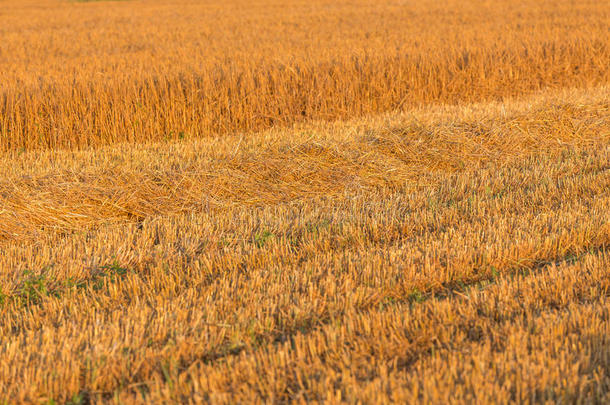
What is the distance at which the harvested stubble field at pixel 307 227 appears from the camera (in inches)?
118

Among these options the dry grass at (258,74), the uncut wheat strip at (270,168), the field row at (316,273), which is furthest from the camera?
the dry grass at (258,74)

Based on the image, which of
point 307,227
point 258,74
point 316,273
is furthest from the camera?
point 258,74

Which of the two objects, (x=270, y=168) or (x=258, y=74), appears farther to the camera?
(x=258, y=74)

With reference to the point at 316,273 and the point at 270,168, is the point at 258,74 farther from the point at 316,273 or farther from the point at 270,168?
the point at 316,273

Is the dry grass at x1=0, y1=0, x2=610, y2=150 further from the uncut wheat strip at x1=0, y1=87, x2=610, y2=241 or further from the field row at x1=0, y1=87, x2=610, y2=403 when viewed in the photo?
the field row at x1=0, y1=87, x2=610, y2=403

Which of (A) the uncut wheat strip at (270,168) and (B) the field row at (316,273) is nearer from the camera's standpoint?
(B) the field row at (316,273)

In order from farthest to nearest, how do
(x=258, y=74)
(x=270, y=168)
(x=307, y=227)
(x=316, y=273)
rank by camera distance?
1. (x=258, y=74)
2. (x=270, y=168)
3. (x=307, y=227)
4. (x=316, y=273)

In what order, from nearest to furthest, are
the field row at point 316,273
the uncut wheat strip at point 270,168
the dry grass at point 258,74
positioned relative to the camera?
1. the field row at point 316,273
2. the uncut wheat strip at point 270,168
3. the dry grass at point 258,74

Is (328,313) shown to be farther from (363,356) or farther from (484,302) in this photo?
(484,302)

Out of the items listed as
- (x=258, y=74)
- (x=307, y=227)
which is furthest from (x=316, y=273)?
(x=258, y=74)

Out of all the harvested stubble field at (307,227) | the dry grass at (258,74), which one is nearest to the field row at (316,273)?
the harvested stubble field at (307,227)

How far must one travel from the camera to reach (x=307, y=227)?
4.95 m

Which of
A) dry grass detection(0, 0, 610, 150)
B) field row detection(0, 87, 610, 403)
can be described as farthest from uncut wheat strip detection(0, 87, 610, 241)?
dry grass detection(0, 0, 610, 150)

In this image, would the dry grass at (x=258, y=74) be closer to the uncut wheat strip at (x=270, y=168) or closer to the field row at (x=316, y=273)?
the uncut wheat strip at (x=270, y=168)
